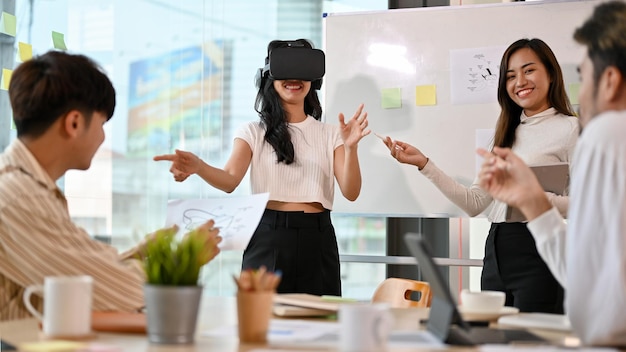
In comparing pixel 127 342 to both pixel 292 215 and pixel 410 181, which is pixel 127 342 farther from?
pixel 410 181

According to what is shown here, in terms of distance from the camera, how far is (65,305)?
1.24 m

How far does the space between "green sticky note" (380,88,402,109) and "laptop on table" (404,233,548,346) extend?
202 centimetres

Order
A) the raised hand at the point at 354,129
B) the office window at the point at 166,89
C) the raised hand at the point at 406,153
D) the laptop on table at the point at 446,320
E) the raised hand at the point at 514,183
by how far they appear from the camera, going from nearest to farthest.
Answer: the laptop on table at the point at 446,320, the raised hand at the point at 514,183, the raised hand at the point at 354,129, the raised hand at the point at 406,153, the office window at the point at 166,89

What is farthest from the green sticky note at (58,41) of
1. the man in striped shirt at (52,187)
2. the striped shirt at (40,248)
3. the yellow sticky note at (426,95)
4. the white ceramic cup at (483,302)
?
the white ceramic cup at (483,302)

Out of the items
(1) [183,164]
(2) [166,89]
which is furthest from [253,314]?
(2) [166,89]

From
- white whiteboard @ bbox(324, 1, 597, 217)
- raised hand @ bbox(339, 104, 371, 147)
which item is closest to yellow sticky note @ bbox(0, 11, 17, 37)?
raised hand @ bbox(339, 104, 371, 147)

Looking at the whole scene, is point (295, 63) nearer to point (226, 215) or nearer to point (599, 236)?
point (226, 215)

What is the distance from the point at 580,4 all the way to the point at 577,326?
2163mm

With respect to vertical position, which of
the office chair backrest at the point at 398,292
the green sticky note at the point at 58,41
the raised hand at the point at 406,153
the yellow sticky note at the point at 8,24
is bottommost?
the office chair backrest at the point at 398,292

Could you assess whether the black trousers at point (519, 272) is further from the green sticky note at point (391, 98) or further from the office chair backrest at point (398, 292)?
the green sticky note at point (391, 98)

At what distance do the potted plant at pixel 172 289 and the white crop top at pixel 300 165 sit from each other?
4.92ft

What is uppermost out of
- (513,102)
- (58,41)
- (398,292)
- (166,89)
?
(58,41)

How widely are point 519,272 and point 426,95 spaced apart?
38.9 inches

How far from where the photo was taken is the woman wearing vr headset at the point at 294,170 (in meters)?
2.69
